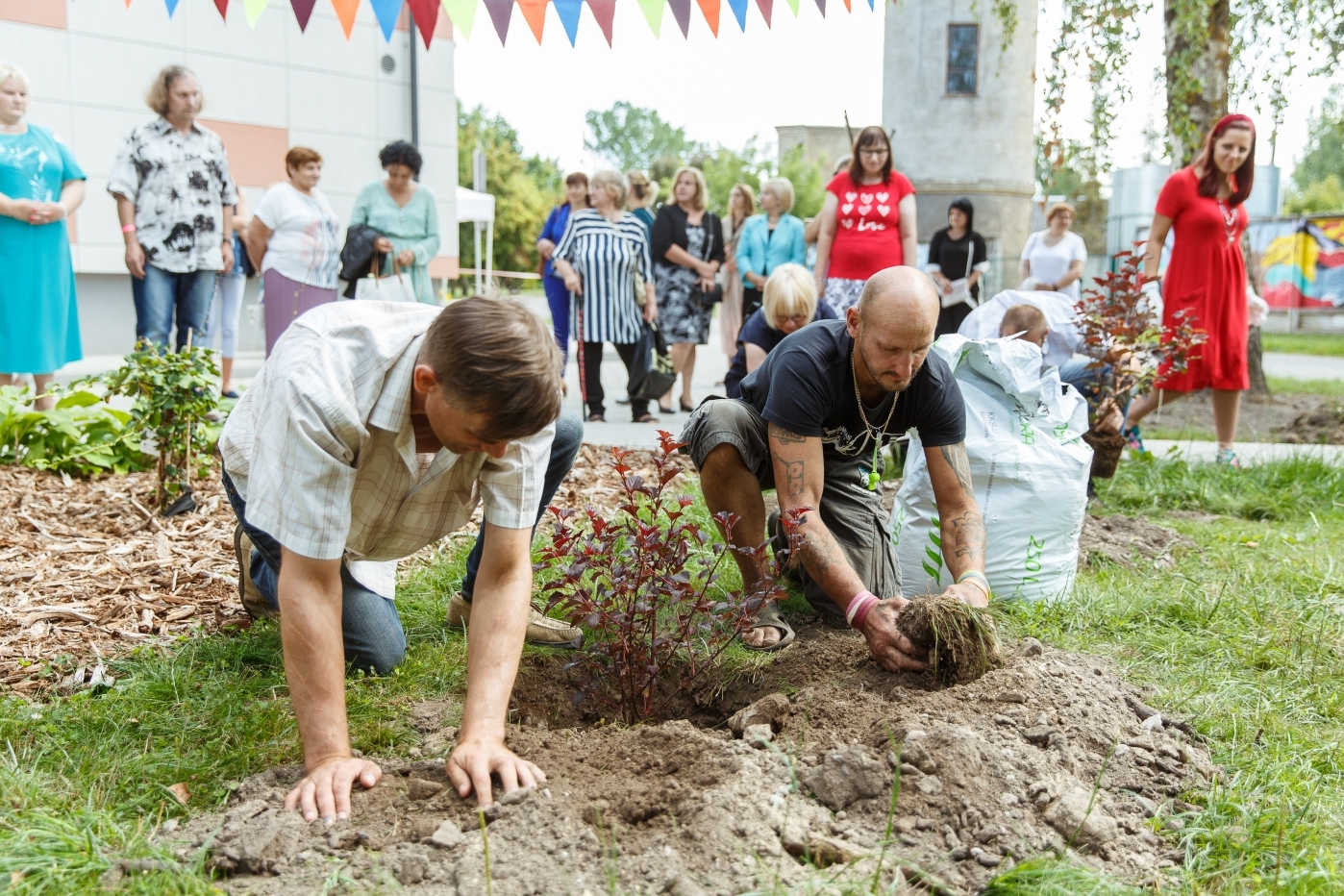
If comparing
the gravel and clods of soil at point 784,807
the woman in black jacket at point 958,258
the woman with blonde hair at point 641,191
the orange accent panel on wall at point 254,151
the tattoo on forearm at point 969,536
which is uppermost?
the orange accent panel on wall at point 254,151

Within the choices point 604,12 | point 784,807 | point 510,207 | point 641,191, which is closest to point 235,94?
point 641,191

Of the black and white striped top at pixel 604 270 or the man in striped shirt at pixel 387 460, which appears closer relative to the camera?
the man in striped shirt at pixel 387 460

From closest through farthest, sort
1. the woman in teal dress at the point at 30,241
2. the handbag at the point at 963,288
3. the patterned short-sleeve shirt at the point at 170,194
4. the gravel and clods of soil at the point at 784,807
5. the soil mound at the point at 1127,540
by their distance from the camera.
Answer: the gravel and clods of soil at the point at 784,807, the soil mound at the point at 1127,540, the woman in teal dress at the point at 30,241, the patterned short-sleeve shirt at the point at 170,194, the handbag at the point at 963,288

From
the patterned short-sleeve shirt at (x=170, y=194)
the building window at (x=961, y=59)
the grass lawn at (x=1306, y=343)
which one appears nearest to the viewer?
the patterned short-sleeve shirt at (x=170, y=194)

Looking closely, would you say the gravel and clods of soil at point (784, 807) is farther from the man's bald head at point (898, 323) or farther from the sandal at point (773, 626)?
the man's bald head at point (898, 323)

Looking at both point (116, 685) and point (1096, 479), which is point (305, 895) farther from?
point (1096, 479)

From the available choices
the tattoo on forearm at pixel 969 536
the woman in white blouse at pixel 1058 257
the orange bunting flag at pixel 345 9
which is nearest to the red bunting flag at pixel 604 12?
the orange bunting flag at pixel 345 9

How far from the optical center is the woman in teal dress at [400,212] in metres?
7.14

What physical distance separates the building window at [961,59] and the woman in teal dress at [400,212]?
1481 centimetres

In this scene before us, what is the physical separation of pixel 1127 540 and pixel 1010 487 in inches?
45.5

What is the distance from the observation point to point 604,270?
759cm

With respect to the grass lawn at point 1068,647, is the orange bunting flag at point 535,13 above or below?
above

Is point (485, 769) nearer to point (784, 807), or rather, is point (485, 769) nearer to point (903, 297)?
point (784, 807)

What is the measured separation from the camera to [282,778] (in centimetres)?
226
